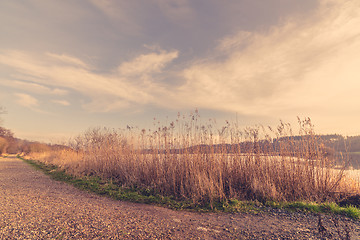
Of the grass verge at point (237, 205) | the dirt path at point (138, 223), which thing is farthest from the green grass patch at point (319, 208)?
the dirt path at point (138, 223)

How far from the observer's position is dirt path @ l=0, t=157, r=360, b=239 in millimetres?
3586

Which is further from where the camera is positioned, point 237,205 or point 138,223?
point 237,205

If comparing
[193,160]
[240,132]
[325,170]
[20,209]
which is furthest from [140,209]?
[325,170]

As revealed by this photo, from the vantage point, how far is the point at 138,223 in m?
4.05

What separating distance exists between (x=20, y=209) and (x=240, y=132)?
692cm

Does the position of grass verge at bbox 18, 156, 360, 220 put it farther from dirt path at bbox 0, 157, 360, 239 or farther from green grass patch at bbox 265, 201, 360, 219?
dirt path at bbox 0, 157, 360, 239

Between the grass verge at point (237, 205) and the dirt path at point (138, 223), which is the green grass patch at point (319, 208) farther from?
the dirt path at point (138, 223)

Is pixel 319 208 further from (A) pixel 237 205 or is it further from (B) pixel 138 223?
(B) pixel 138 223

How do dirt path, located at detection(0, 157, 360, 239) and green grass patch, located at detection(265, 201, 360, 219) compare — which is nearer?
dirt path, located at detection(0, 157, 360, 239)

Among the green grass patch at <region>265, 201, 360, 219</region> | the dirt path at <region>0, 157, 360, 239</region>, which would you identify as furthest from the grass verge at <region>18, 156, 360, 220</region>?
the dirt path at <region>0, 157, 360, 239</region>

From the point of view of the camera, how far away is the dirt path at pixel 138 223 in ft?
11.8

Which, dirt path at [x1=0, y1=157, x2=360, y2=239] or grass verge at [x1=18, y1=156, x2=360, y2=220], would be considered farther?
grass verge at [x1=18, y1=156, x2=360, y2=220]

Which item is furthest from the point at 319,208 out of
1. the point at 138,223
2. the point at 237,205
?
the point at 138,223

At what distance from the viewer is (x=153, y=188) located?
6.88 m
